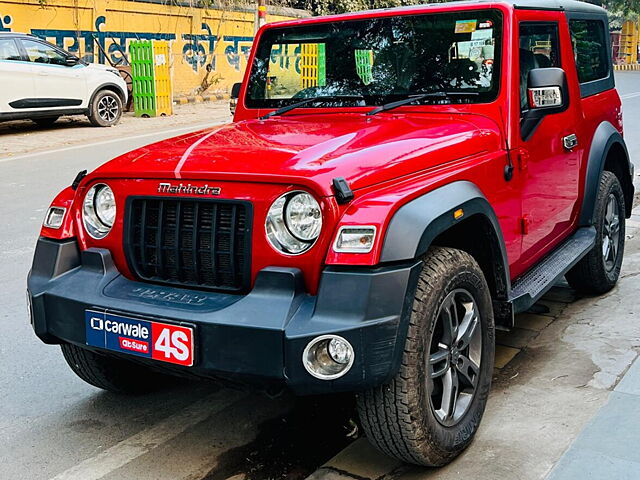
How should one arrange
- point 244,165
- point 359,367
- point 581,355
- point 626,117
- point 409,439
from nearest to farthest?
point 359,367 → point 409,439 → point 244,165 → point 581,355 → point 626,117

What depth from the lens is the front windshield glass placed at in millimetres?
3990

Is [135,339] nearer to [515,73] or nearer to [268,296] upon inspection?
[268,296]

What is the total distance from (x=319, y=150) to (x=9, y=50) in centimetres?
1204

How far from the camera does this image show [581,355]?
4.28 meters

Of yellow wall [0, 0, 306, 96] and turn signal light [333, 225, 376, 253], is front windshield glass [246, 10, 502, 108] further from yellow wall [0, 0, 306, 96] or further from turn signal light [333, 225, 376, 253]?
yellow wall [0, 0, 306, 96]

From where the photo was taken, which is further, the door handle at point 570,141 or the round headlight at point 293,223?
the door handle at point 570,141

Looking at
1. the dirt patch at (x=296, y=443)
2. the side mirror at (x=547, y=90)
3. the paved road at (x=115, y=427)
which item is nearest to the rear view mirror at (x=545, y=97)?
the side mirror at (x=547, y=90)

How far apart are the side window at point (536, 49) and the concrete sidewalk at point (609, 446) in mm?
1492

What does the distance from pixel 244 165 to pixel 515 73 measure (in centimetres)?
161

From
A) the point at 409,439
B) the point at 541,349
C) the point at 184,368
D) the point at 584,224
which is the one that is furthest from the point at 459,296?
the point at 584,224

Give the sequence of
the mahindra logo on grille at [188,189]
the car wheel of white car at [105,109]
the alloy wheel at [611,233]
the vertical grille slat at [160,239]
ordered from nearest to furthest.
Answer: the mahindra logo on grille at [188,189] → the vertical grille slat at [160,239] → the alloy wheel at [611,233] → the car wheel of white car at [105,109]

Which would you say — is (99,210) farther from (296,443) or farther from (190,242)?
(296,443)

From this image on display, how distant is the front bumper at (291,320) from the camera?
2.67m

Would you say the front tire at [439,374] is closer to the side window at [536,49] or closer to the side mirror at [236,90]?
the side window at [536,49]
